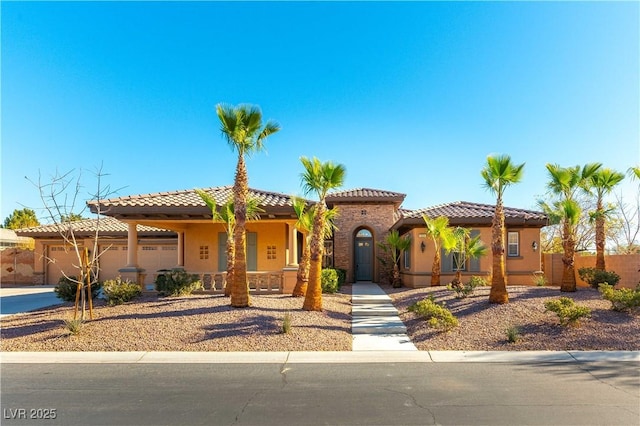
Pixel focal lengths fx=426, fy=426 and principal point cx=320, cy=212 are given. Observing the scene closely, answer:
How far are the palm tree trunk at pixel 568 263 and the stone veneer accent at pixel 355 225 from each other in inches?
408

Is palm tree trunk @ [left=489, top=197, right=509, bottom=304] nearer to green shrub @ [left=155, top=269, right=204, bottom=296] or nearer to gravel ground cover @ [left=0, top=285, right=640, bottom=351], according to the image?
gravel ground cover @ [left=0, top=285, right=640, bottom=351]

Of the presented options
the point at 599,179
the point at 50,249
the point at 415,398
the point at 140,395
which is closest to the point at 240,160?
the point at 140,395

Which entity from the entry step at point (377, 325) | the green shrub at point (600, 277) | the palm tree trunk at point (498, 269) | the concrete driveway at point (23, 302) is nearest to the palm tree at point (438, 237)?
the palm tree trunk at point (498, 269)

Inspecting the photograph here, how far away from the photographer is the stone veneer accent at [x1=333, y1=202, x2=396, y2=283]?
79.3ft

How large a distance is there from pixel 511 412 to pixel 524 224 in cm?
1628

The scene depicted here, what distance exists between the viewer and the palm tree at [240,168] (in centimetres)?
1199

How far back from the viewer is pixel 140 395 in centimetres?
634

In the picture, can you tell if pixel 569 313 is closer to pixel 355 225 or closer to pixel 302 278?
pixel 302 278

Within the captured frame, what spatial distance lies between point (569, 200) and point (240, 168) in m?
11.1

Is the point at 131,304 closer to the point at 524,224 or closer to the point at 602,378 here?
the point at 602,378

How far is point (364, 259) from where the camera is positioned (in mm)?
24891

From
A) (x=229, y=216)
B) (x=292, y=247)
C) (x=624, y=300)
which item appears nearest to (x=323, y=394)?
(x=624, y=300)

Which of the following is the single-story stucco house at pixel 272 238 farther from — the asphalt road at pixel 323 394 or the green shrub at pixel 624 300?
the green shrub at pixel 624 300

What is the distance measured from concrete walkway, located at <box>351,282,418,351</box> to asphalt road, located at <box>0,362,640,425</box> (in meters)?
1.46
